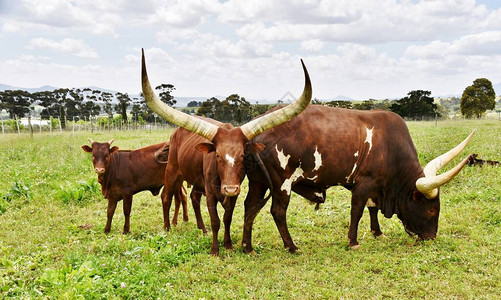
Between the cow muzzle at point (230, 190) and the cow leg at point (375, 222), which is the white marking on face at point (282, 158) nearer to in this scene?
the cow muzzle at point (230, 190)

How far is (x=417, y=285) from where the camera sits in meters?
5.36

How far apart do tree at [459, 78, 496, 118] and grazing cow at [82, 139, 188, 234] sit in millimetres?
62841

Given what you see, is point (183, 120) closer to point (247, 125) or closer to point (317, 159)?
point (247, 125)

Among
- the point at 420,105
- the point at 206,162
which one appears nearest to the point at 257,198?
the point at 206,162

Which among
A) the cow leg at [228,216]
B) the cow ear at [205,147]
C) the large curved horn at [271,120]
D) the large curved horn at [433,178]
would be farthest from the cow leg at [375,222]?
the cow ear at [205,147]

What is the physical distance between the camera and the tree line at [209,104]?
5100 centimetres

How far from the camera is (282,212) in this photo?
6.62 metres

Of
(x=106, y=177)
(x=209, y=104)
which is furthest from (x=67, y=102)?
(x=106, y=177)

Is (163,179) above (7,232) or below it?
above

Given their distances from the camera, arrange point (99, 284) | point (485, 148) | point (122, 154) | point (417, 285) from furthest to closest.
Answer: point (485, 148)
point (122, 154)
point (417, 285)
point (99, 284)

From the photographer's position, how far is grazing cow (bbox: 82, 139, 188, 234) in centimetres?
798

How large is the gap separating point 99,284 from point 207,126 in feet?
8.43

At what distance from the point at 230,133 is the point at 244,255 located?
7.08ft

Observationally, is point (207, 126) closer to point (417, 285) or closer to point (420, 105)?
point (417, 285)
